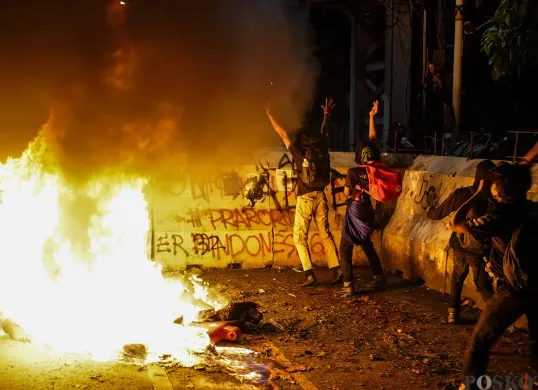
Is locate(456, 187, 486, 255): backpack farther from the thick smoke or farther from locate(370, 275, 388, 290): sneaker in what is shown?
the thick smoke

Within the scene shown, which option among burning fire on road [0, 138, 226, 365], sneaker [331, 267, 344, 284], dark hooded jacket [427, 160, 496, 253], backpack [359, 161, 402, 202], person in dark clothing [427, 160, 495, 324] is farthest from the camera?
sneaker [331, 267, 344, 284]

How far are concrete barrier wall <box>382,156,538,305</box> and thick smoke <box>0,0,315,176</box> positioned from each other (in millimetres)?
2170

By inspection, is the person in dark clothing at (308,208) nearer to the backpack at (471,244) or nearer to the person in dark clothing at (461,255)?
the person in dark clothing at (461,255)

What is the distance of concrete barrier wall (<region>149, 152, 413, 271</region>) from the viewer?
31.4ft

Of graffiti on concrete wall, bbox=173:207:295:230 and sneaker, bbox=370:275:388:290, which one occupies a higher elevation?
graffiti on concrete wall, bbox=173:207:295:230

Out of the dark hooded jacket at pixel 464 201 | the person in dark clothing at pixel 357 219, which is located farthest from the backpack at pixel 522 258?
the person in dark clothing at pixel 357 219

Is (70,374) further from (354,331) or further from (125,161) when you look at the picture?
(125,161)

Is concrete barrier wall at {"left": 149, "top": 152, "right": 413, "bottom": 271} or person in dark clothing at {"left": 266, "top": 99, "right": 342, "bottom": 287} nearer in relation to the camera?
person in dark clothing at {"left": 266, "top": 99, "right": 342, "bottom": 287}

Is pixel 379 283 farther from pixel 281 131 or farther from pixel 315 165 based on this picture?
pixel 281 131

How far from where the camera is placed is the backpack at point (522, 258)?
4.48 m

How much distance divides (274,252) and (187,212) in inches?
60.5

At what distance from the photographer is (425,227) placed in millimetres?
9031

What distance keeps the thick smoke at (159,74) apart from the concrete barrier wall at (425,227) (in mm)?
2170

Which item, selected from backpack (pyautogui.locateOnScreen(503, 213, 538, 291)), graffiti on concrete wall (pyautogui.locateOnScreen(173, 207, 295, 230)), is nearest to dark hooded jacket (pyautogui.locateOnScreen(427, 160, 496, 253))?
backpack (pyautogui.locateOnScreen(503, 213, 538, 291))
